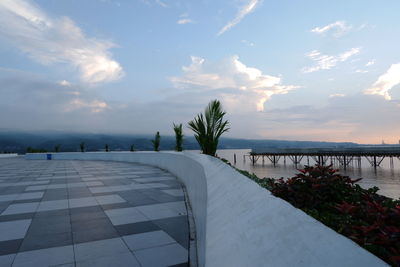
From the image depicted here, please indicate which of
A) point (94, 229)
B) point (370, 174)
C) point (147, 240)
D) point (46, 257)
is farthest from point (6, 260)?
point (370, 174)

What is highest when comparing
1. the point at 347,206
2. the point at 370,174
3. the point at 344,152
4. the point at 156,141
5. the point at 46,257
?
the point at 156,141

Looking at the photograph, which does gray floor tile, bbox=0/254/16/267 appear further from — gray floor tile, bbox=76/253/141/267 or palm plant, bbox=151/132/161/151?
A: palm plant, bbox=151/132/161/151

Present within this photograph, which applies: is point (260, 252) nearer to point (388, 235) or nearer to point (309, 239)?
point (309, 239)

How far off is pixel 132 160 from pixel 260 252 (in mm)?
17389

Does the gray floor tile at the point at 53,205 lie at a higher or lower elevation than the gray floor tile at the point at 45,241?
lower

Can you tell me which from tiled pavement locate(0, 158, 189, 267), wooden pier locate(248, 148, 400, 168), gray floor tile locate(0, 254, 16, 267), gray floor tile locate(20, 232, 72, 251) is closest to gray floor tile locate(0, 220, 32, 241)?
tiled pavement locate(0, 158, 189, 267)

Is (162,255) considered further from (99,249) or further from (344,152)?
(344,152)

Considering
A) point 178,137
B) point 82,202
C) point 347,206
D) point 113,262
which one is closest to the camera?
point 347,206

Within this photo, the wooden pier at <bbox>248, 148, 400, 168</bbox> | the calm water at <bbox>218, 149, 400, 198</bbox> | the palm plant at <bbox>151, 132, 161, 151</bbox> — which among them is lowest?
the calm water at <bbox>218, 149, 400, 198</bbox>

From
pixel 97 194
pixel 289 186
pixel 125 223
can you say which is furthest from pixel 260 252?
pixel 97 194

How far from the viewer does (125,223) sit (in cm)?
397

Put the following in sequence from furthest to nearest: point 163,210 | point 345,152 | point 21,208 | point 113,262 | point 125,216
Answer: point 345,152 < point 21,208 < point 163,210 < point 125,216 < point 113,262

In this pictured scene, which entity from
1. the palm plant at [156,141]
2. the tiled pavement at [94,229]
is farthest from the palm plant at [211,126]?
the palm plant at [156,141]

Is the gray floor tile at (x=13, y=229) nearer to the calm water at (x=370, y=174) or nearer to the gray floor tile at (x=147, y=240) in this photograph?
the gray floor tile at (x=147, y=240)
